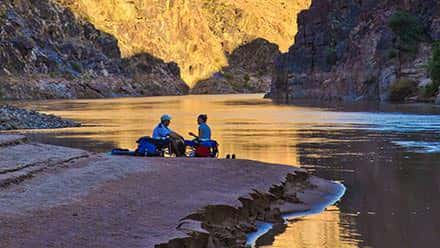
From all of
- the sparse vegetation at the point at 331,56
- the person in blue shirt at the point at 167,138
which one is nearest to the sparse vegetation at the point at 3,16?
the sparse vegetation at the point at 331,56

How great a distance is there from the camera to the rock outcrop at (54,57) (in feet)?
Result: 531

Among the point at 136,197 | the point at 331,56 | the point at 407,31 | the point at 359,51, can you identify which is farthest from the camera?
the point at 331,56

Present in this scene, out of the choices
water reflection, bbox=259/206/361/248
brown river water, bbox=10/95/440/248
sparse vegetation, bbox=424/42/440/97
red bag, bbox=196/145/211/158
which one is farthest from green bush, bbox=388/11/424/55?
water reflection, bbox=259/206/361/248

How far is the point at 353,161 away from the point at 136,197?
15769 mm

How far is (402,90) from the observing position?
10800 cm

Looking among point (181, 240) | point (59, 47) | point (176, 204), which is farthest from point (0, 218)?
point (59, 47)

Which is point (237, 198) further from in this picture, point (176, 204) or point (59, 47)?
point (59, 47)

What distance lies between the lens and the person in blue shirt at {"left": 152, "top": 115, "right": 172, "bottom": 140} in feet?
85.9

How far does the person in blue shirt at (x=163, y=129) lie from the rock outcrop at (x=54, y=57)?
12875 cm

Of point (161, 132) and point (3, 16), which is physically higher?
point (3, 16)

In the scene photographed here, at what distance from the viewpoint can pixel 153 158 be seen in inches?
987

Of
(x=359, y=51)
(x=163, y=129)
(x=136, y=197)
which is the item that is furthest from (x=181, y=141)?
(x=359, y=51)

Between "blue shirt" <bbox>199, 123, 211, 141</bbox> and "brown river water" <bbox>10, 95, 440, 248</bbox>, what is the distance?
387 cm

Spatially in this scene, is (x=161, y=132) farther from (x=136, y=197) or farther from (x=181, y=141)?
(x=136, y=197)
